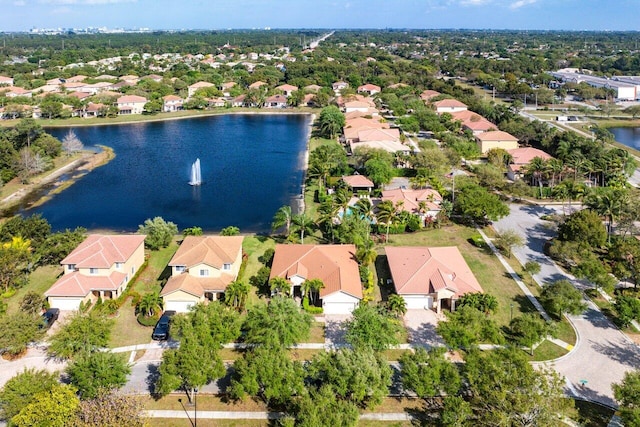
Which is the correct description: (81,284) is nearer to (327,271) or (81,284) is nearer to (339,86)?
(327,271)

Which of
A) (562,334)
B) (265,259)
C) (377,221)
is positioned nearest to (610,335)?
(562,334)

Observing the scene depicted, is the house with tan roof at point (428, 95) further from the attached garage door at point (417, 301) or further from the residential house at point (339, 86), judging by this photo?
the attached garage door at point (417, 301)

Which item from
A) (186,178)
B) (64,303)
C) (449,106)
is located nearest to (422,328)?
(64,303)

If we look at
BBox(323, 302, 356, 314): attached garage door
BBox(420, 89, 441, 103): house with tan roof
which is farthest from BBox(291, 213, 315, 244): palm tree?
BBox(420, 89, 441, 103): house with tan roof

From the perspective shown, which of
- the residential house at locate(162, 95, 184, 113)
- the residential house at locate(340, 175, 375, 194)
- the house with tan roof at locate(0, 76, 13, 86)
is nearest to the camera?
the residential house at locate(340, 175, 375, 194)

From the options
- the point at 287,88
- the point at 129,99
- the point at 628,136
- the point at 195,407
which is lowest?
the point at 195,407

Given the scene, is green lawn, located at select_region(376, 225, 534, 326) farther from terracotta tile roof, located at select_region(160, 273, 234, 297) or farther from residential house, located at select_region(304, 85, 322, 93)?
residential house, located at select_region(304, 85, 322, 93)
